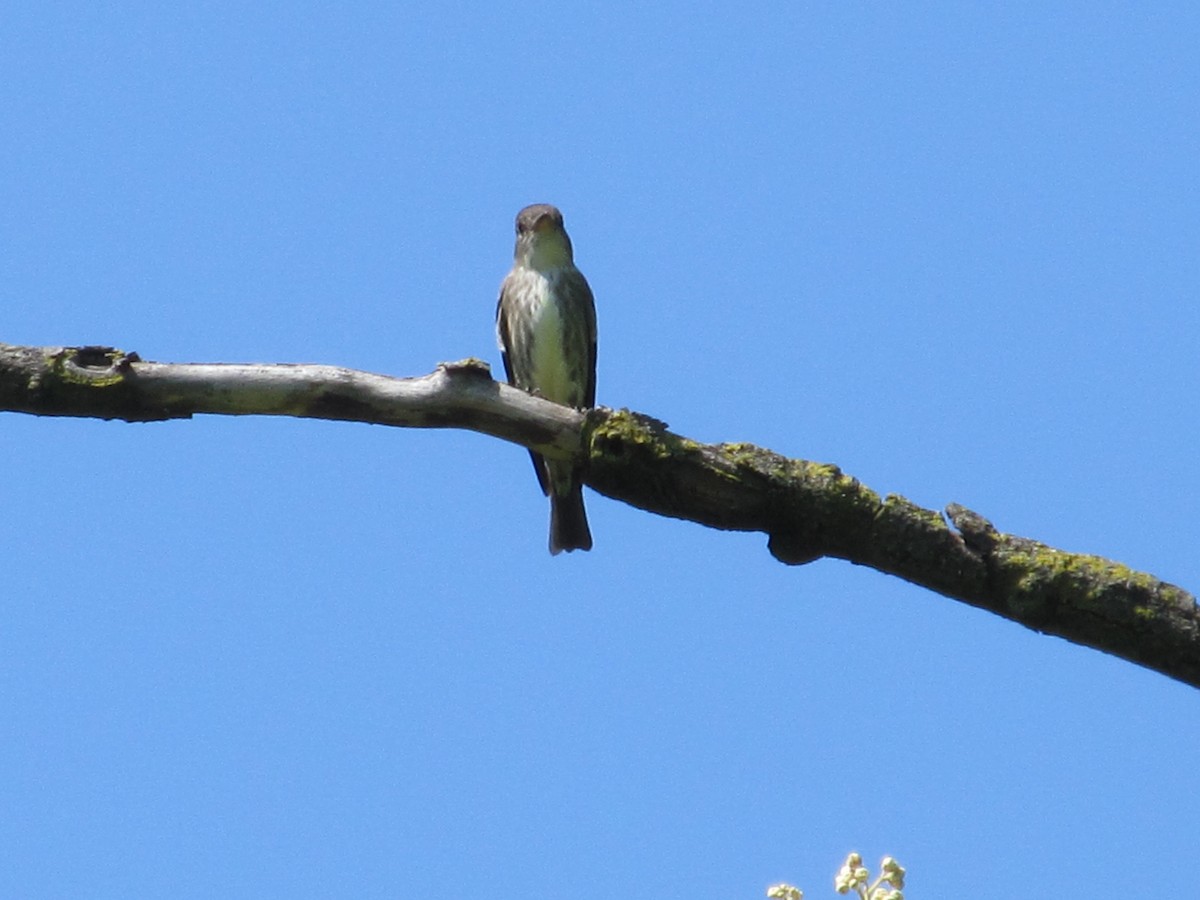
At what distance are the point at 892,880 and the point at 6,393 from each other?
2804 mm

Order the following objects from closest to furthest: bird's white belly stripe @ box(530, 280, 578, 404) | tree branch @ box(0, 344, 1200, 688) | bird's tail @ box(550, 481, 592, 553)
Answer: tree branch @ box(0, 344, 1200, 688)
bird's tail @ box(550, 481, 592, 553)
bird's white belly stripe @ box(530, 280, 578, 404)

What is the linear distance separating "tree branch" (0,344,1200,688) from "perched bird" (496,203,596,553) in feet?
12.2

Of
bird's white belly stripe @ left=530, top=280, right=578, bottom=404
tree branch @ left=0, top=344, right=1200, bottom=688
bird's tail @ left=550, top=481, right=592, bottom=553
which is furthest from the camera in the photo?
bird's white belly stripe @ left=530, top=280, right=578, bottom=404

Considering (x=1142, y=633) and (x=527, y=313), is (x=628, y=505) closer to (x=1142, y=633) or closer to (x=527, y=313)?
(x=1142, y=633)

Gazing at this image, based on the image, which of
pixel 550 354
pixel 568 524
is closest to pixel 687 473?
pixel 568 524

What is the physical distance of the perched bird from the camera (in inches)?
337

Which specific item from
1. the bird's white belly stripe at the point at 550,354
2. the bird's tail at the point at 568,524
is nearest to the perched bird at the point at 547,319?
the bird's white belly stripe at the point at 550,354

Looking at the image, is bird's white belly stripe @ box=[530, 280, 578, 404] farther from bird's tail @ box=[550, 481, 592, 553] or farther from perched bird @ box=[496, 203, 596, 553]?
bird's tail @ box=[550, 481, 592, 553]

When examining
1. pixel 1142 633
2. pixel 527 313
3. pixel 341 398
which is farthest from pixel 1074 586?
pixel 527 313

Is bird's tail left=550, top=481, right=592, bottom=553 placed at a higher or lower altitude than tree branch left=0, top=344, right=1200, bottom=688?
higher

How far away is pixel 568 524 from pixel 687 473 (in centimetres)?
364

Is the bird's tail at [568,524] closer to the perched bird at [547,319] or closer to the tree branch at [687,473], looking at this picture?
the perched bird at [547,319]

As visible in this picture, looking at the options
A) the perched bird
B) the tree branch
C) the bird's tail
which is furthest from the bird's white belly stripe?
the tree branch

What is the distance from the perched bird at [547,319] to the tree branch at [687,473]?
371 centimetres
